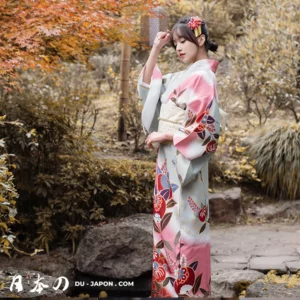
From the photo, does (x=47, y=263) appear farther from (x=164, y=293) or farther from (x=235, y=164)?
(x=235, y=164)

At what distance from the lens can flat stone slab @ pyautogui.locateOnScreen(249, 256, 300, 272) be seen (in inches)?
221

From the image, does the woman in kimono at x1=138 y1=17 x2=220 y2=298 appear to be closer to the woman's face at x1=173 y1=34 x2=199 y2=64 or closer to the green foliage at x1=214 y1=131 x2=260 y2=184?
the woman's face at x1=173 y1=34 x2=199 y2=64

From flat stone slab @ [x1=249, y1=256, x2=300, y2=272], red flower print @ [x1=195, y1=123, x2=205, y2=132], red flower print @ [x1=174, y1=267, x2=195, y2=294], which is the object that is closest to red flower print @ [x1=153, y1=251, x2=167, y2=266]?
red flower print @ [x1=174, y1=267, x2=195, y2=294]

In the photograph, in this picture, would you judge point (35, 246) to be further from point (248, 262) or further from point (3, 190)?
point (3, 190)

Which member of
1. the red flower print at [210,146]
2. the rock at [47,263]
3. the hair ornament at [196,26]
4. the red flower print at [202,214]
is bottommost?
the rock at [47,263]

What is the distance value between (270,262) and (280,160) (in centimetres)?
282

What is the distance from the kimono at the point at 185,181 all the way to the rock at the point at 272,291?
1.59ft

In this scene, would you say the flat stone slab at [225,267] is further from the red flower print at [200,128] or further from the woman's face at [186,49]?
the woman's face at [186,49]

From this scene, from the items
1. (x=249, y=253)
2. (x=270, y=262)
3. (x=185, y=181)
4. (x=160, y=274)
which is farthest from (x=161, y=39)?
(x=249, y=253)

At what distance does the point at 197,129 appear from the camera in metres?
3.65

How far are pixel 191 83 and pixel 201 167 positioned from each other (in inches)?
21.1

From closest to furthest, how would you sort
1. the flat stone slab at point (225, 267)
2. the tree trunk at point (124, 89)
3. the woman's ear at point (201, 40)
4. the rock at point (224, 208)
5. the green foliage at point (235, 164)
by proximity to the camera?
the woman's ear at point (201, 40)
the flat stone slab at point (225, 267)
the rock at point (224, 208)
the green foliage at point (235, 164)
the tree trunk at point (124, 89)

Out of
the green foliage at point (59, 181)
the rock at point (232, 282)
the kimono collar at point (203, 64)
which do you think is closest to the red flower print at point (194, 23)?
the kimono collar at point (203, 64)

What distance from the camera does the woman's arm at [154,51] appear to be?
390 centimetres
